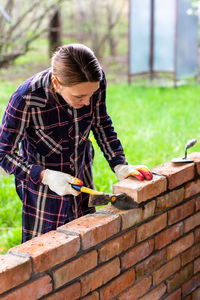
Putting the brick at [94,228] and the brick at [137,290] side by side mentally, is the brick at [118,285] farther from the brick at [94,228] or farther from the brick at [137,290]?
the brick at [94,228]

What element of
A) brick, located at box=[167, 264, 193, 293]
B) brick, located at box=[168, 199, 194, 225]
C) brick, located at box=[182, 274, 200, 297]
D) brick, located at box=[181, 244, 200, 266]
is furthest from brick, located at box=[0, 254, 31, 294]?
brick, located at box=[182, 274, 200, 297]

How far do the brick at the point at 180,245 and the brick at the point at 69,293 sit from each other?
80 centimetres

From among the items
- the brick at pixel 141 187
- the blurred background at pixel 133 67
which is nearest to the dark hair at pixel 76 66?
the blurred background at pixel 133 67

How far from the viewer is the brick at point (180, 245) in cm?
271

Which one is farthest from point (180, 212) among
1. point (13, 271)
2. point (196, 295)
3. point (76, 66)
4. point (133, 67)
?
point (133, 67)

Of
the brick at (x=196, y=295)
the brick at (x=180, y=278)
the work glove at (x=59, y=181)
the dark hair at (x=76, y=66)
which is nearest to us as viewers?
the dark hair at (x=76, y=66)

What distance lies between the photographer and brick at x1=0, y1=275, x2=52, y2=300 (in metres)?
1.75

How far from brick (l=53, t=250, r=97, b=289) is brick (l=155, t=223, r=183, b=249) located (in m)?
0.56

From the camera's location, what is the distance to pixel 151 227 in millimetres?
2504

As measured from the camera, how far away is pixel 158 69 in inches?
384

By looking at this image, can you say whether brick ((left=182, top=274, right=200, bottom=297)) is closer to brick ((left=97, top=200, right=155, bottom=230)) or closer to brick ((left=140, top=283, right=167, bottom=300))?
brick ((left=140, top=283, right=167, bottom=300))

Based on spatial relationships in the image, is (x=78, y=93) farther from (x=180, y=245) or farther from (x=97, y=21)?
(x=97, y=21)

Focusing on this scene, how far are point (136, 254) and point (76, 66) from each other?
101cm

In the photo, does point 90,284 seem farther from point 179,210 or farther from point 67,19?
point 67,19
